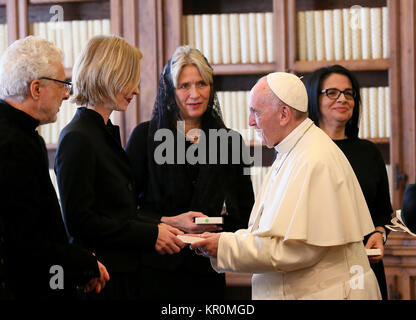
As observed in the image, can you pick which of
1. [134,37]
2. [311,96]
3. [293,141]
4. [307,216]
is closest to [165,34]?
[134,37]

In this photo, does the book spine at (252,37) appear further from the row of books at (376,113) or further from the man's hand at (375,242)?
the man's hand at (375,242)

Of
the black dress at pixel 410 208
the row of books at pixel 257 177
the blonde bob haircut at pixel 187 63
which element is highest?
the blonde bob haircut at pixel 187 63

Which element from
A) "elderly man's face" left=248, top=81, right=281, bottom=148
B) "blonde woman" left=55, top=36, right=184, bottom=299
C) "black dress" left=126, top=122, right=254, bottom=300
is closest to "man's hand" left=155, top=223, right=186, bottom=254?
"blonde woman" left=55, top=36, right=184, bottom=299

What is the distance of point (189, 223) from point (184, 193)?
0.21 metres

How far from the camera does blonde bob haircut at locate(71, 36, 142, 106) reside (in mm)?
2400

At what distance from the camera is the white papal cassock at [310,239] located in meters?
2.13

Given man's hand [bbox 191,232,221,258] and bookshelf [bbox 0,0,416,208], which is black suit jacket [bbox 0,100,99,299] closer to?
man's hand [bbox 191,232,221,258]

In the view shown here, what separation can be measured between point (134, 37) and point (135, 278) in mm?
2064

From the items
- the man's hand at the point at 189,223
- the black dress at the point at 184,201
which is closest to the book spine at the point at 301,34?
the black dress at the point at 184,201

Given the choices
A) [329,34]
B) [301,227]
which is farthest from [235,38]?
[301,227]

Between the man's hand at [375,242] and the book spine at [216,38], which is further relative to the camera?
the book spine at [216,38]

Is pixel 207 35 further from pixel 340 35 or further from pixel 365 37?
pixel 365 37

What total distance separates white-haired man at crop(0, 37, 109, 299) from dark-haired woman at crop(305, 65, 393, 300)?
4.67 ft

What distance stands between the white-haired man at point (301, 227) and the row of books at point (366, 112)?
5.86 feet
